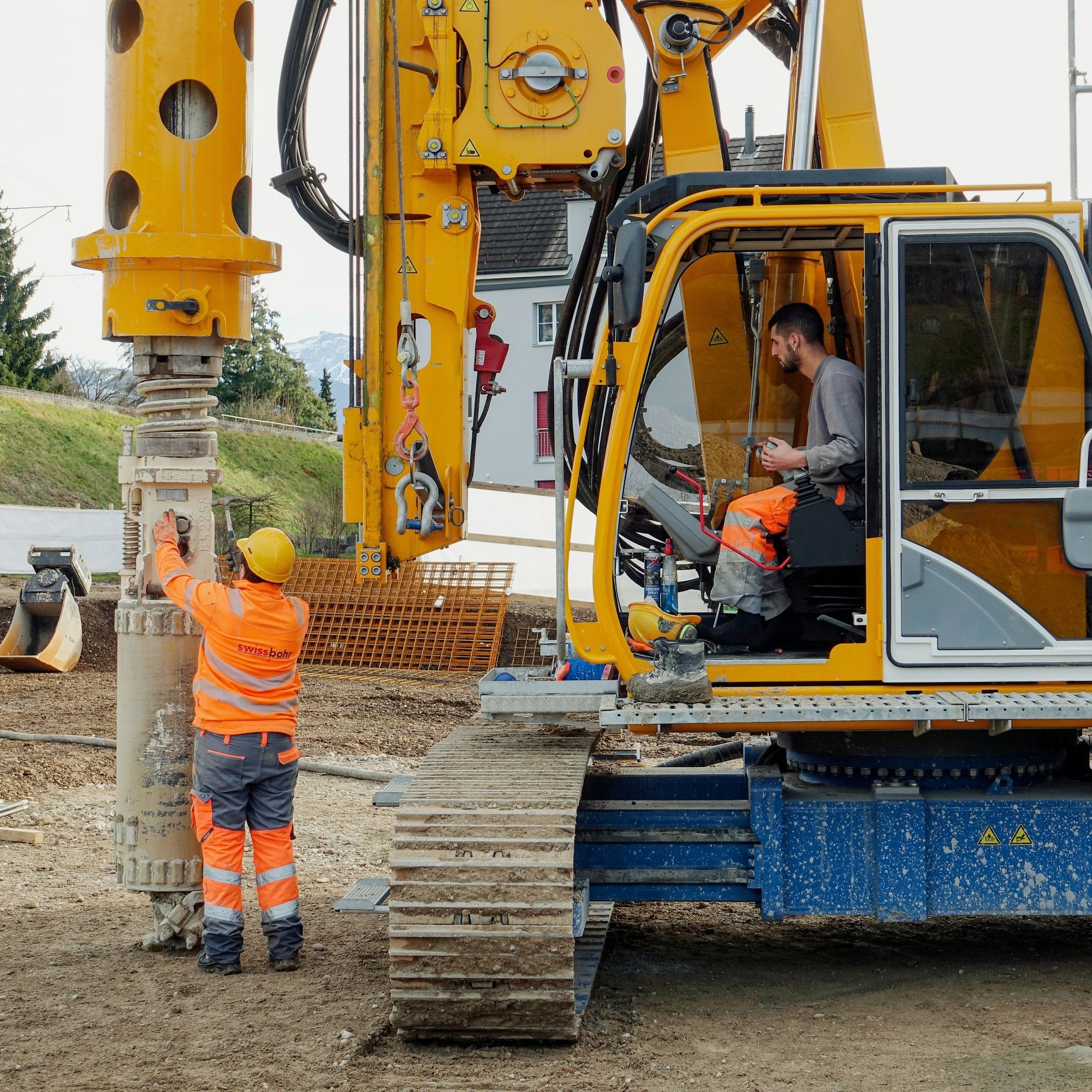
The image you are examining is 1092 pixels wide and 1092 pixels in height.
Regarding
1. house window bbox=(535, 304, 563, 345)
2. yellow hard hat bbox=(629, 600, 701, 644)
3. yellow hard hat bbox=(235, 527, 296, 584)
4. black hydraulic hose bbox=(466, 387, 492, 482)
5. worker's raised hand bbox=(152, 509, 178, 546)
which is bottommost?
yellow hard hat bbox=(629, 600, 701, 644)

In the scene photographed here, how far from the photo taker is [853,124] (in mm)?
5934

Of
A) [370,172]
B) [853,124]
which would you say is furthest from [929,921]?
[370,172]

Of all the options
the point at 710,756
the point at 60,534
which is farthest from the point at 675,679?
the point at 60,534

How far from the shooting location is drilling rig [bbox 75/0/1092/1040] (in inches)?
179

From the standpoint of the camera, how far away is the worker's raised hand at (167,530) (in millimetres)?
5527

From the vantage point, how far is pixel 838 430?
4.89m

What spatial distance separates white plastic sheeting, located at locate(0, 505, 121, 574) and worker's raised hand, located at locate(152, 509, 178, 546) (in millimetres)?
17344

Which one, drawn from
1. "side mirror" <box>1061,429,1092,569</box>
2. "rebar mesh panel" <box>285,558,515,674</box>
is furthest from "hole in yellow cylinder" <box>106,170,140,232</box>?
"rebar mesh panel" <box>285,558,515,674</box>

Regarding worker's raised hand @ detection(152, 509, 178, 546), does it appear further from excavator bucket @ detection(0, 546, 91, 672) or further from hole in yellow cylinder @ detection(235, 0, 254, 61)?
excavator bucket @ detection(0, 546, 91, 672)

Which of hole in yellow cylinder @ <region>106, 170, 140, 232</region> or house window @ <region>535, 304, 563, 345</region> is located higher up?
house window @ <region>535, 304, 563, 345</region>

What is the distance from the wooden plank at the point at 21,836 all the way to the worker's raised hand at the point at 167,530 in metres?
2.88

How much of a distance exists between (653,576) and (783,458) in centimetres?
62

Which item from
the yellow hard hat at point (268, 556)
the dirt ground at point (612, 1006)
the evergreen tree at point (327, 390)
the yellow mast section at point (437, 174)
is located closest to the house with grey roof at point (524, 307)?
the dirt ground at point (612, 1006)

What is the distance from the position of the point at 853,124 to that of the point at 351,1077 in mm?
4201
